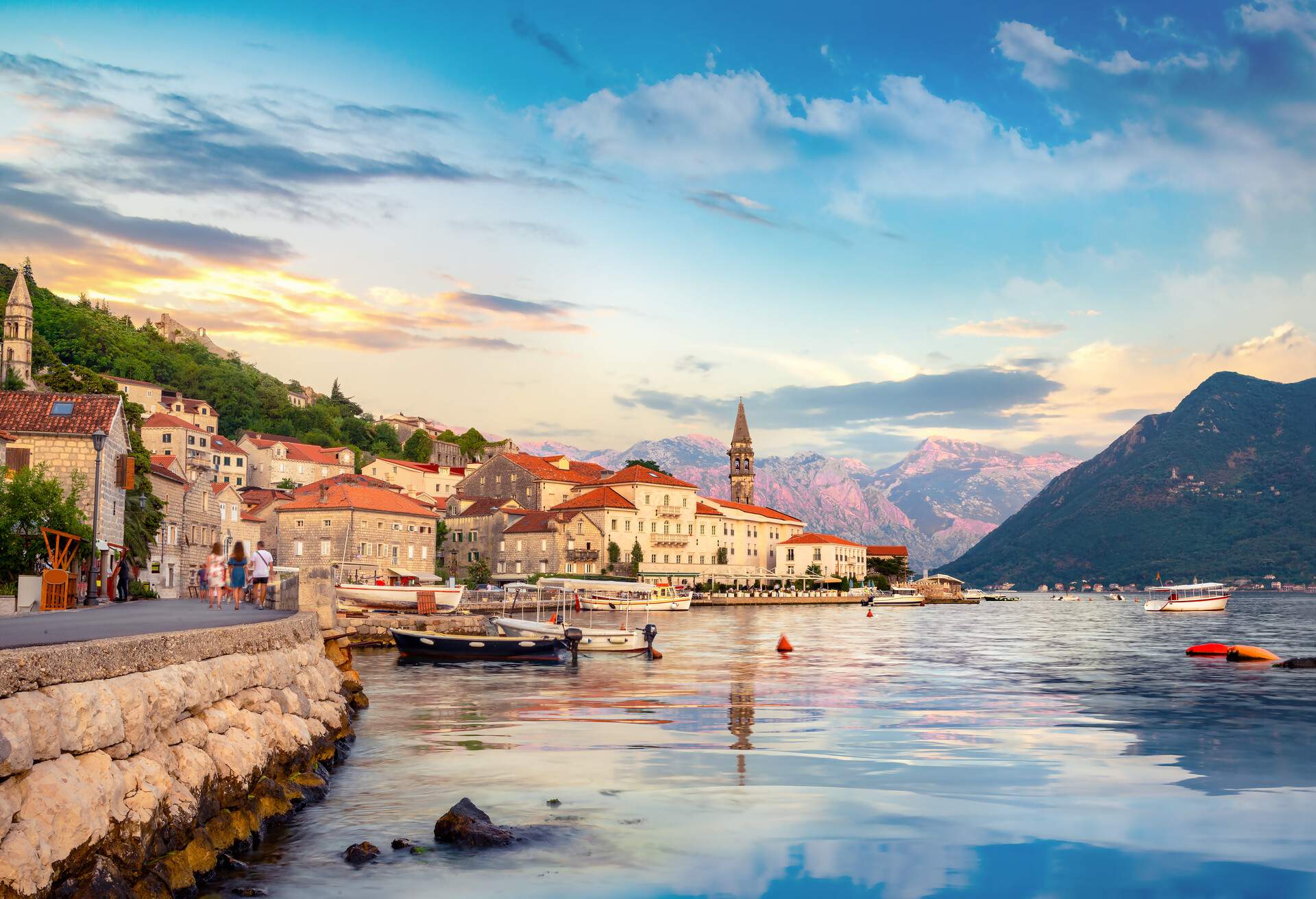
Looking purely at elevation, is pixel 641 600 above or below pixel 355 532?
below

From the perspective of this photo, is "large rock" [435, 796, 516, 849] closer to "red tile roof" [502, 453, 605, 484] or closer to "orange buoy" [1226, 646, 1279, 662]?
"orange buoy" [1226, 646, 1279, 662]

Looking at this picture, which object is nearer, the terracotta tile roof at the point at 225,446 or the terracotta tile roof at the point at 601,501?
the terracotta tile roof at the point at 601,501

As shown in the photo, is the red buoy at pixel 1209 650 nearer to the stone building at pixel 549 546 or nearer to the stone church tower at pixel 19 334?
the stone building at pixel 549 546

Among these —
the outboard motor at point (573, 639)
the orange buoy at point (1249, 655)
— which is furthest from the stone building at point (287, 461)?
the orange buoy at point (1249, 655)

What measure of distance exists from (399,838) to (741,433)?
168349 mm

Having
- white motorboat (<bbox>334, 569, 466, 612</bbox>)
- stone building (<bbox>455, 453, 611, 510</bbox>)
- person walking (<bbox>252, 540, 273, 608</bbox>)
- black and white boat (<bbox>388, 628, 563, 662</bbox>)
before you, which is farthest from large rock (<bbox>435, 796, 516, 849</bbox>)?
stone building (<bbox>455, 453, 611, 510</bbox>)

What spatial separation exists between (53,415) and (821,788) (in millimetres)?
36415

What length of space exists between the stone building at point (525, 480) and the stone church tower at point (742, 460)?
33697 mm

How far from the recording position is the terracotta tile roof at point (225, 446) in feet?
487

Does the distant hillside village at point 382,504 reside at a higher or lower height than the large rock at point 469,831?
higher

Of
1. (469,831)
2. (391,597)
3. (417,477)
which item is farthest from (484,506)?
(469,831)

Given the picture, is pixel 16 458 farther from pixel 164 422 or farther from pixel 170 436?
pixel 164 422

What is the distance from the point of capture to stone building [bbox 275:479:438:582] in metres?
99.4

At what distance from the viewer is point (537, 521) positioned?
130 meters
